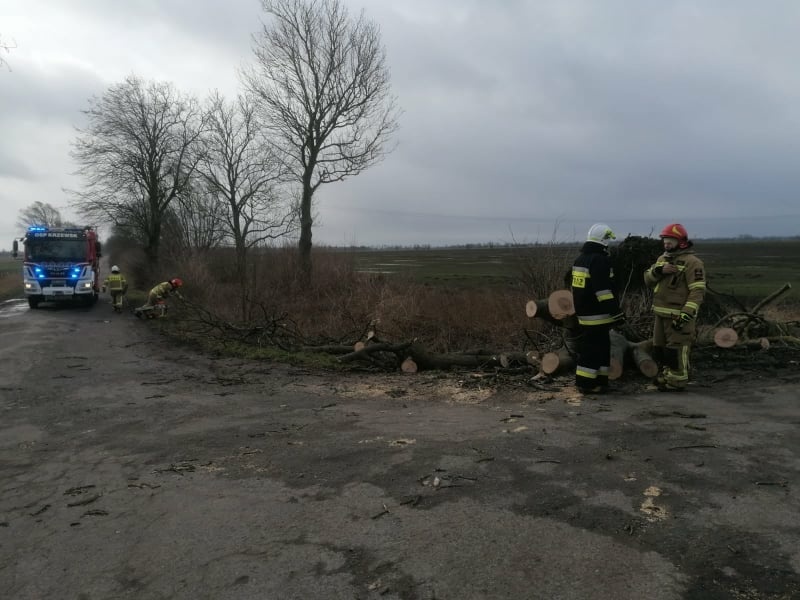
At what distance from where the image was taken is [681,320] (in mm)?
6199

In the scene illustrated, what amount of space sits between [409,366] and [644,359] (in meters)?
3.49

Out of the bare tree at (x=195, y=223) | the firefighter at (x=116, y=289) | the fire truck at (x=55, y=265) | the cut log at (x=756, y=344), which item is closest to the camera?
the cut log at (x=756, y=344)

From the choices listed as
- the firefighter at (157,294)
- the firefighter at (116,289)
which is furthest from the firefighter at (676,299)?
the firefighter at (116,289)

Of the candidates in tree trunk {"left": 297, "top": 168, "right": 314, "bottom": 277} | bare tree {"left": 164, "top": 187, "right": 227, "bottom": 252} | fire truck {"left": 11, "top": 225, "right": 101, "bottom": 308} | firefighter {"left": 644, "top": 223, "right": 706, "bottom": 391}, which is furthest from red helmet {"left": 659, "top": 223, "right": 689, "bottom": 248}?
bare tree {"left": 164, "top": 187, "right": 227, "bottom": 252}

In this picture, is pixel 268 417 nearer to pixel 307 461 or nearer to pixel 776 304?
pixel 307 461

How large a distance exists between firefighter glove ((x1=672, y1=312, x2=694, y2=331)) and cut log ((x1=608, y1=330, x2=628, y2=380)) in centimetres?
82

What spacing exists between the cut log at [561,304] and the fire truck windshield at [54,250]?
19.2 metres

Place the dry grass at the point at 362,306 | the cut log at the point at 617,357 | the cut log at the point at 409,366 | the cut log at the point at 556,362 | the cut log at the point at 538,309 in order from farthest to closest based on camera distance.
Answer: the dry grass at the point at 362,306, the cut log at the point at 409,366, the cut log at the point at 556,362, the cut log at the point at 538,309, the cut log at the point at 617,357

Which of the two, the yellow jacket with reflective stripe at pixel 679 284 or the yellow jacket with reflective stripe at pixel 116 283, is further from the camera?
the yellow jacket with reflective stripe at pixel 116 283

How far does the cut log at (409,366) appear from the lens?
860cm

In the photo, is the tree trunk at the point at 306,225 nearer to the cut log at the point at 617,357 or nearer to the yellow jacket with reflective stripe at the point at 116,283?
the yellow jacket with reflective stripe at the point at 116,283

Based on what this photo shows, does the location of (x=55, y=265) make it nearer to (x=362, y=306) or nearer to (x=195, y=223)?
(x=362, y=306)

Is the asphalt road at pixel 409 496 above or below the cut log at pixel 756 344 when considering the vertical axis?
below

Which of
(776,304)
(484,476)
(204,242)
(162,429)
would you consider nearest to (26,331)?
(162,429)
